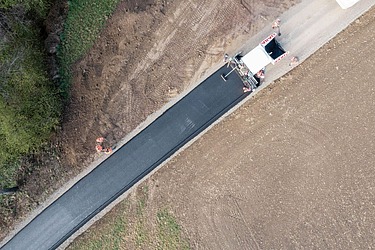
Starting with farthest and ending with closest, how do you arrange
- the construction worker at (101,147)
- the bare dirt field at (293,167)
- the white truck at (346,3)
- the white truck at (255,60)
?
the construction worker at (101,147), the bare dirt field at (293,167), the white truck at (255,60), the white truck at (346,3)

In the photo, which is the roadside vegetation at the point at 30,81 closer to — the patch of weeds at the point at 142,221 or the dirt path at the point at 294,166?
the patch of weeds at the point at 142,221

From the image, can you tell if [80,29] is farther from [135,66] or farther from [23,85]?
[23,85]

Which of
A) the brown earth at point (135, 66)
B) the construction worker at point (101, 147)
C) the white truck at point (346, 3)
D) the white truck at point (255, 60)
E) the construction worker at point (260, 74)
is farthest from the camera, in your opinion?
the construction worker at point (101, 147)

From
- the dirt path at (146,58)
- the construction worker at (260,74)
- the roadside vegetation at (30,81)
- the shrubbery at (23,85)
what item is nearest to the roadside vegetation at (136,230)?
the dirt path at (146,58)

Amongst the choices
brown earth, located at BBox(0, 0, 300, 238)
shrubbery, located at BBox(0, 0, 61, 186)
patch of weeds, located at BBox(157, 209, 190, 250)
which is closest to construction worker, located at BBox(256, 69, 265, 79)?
brown earth, located at BBox(0, 0, 300, 238)

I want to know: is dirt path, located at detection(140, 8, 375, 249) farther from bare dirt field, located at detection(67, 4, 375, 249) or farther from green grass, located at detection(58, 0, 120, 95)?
green grass, located at detection(58, 0, 120, 95)

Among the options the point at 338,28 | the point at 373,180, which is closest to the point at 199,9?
the point at 338,28
